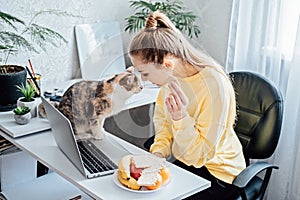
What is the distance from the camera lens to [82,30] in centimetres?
234

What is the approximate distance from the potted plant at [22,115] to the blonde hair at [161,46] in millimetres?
536

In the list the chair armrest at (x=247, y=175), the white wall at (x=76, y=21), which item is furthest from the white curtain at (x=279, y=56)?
the chair armrest at (x=247, y=175)

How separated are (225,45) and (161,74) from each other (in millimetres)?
1127

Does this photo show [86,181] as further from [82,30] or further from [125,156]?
[82,30]

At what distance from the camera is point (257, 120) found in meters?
1.80

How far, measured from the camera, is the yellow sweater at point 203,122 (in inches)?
58.8

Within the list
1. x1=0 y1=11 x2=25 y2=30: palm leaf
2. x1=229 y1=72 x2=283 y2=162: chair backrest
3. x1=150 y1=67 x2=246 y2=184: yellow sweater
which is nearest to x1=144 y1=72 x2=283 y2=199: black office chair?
x1=229 y1=72 x2=283 y2=162: chair backrest

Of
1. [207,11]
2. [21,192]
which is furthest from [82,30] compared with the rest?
[21,192]

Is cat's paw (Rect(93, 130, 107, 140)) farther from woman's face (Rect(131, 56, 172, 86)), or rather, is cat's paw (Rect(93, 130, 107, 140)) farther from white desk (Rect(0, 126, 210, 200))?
woman's face (Rect(131, 56, 172, 86))

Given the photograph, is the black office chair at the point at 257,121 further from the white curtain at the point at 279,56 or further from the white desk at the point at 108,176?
the white curtain at the point at 279,56

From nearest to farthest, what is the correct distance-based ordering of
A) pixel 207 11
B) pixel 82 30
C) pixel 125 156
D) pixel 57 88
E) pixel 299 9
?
pixel 125 156 < pixel 299 9 < pixel 57 88 < pixel 82 30 < pixel 207 11

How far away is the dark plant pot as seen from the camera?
1848 millimetres

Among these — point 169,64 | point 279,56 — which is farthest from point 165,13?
point 169,64

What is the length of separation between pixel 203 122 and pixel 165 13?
1.02m
